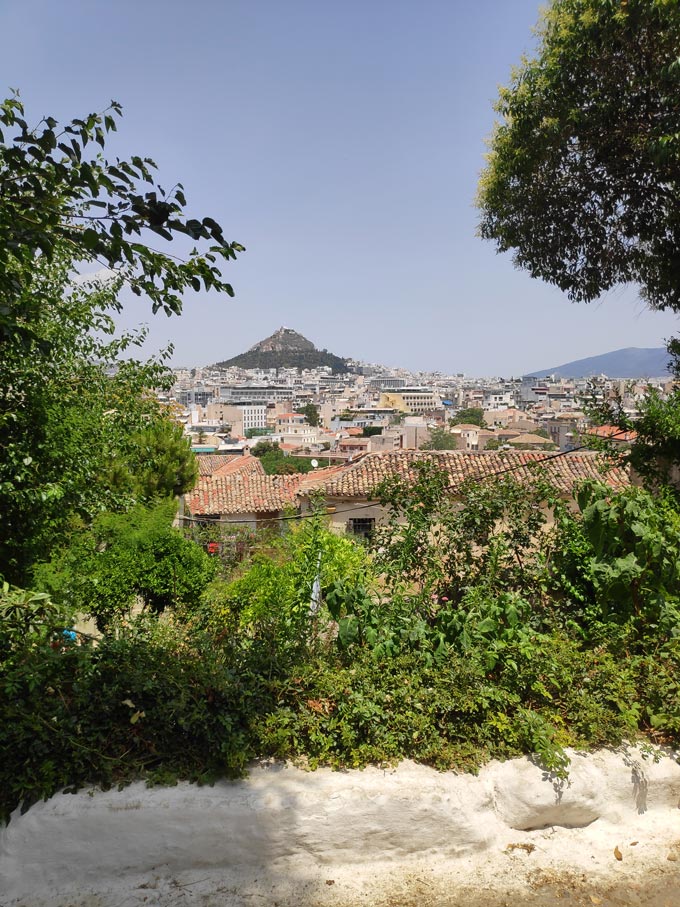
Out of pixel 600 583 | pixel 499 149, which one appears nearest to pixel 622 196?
pixel 499 149

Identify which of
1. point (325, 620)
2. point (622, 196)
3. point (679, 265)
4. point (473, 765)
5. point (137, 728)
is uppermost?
point (622, 196)

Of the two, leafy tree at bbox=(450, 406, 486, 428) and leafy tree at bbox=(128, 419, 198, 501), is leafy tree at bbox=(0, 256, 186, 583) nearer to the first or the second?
leafy tree at bbox=(128, 419, 198, 501)

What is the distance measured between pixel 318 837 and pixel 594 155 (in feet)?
25.2

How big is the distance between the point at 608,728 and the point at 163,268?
3108 millimetres

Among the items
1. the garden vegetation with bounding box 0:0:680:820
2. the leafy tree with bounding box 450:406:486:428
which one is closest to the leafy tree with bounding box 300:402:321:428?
the leafy tree with bounding box 450:406:486:428

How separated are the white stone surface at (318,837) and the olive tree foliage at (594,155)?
5.63 m

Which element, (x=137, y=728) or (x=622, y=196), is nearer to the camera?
(x=137, y=728)

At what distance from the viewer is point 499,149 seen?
25.7 feet

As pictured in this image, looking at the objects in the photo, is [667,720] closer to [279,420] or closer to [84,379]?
[84,379]

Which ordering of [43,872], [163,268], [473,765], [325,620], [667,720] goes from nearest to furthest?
[43,872] < [473,765] < [667,720] < [163,268] < [325,620]

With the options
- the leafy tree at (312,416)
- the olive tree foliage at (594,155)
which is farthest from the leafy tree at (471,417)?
the olive tree foliage at (594,155)

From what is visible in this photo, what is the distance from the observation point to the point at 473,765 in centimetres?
274

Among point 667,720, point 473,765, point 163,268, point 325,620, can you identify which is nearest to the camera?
point 473,765

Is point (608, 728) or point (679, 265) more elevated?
point (679, 265)
